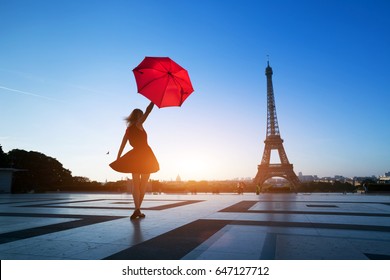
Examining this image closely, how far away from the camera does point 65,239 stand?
3932 millimetres

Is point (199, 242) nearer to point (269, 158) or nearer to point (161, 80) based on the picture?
point (161, 80)

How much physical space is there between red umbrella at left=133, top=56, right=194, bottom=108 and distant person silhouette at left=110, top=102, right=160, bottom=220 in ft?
1.13

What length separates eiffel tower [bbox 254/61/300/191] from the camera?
5688cm

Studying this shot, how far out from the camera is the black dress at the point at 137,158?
5680 millimetres

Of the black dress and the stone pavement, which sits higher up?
the black dress

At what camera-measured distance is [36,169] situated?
146 ft

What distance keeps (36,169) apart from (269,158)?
45926 millimetres

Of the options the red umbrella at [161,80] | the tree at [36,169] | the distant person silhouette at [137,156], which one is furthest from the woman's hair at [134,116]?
the tree at [36,169]

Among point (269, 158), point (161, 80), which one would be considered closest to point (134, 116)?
point (161, 80)

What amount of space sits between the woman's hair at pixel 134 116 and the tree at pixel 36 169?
41.3m

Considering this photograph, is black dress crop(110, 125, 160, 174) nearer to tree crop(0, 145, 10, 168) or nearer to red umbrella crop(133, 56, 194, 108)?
red umbrella crop(133, 56, 194, 108)

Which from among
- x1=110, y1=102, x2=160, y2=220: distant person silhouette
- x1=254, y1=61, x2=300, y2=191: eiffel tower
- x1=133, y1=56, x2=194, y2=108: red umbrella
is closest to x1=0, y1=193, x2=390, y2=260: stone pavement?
x1=110, y1=102, x2=160, y2=220: distant person silhouette

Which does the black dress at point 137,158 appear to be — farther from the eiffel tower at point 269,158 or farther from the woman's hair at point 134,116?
the eiffel tower at point 269,158
